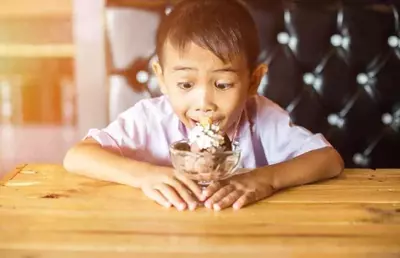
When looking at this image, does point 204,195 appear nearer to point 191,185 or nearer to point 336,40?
point 191,185

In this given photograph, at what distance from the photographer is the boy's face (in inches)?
52.7

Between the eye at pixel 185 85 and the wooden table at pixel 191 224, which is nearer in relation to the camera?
the wooden table at pixel 191 224

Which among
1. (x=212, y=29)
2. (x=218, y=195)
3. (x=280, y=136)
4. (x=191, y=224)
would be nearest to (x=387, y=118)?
(x=280, y=136)

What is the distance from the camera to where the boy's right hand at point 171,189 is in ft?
3.88

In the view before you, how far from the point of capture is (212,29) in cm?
135

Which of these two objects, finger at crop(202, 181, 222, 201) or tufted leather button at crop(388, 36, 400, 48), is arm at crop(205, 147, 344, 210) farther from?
tufted leather button at crop(388, 36, 400, 48)

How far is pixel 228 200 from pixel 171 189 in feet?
0.34

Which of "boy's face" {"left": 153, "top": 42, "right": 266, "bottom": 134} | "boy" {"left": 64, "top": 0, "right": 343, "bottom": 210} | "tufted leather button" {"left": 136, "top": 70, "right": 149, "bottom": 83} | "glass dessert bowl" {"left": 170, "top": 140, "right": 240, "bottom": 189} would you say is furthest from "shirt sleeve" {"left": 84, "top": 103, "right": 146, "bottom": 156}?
"tufted leather button" {"left": 136, "top": 70, "right": 149, "bottom": 83}

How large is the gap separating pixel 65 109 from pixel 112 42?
0.32 meters

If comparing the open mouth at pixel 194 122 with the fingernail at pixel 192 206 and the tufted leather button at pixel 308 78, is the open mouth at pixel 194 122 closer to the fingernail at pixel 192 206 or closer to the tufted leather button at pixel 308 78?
the fingernail at pixel 192 206

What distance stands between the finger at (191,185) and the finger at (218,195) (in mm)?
26

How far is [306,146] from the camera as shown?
4.85ft

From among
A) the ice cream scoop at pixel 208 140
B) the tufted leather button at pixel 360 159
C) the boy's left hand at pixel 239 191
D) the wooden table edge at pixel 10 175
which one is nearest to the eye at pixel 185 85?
the ice cream scoop at pixel 208 140

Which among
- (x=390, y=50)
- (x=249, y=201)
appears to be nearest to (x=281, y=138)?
(x=249, y=201)
